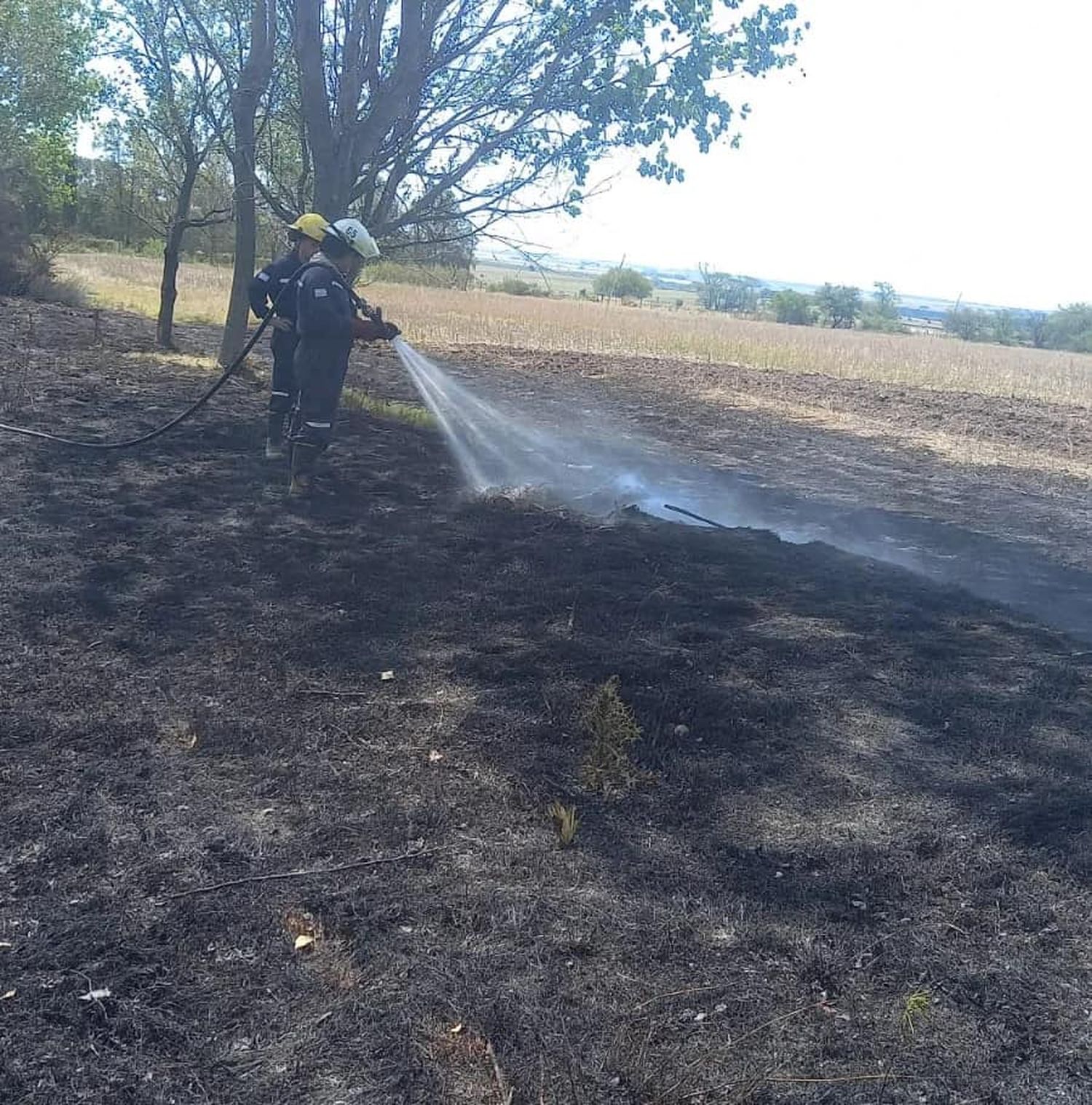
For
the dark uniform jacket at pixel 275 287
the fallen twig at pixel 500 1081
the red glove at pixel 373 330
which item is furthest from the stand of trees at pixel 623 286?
the fallen twig at pixel 500 1081

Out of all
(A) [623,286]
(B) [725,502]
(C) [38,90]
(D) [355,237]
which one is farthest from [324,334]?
(A) [623,286]

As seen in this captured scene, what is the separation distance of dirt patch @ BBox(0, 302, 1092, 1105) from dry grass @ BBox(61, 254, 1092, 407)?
16.2 m

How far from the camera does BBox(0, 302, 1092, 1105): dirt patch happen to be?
2.34 meters

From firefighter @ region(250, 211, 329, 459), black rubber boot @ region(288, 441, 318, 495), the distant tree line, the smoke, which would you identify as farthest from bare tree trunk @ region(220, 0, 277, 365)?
the distant tree line

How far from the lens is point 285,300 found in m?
7.38

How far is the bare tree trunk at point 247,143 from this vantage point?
1138 cm

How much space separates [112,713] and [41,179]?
20.8m

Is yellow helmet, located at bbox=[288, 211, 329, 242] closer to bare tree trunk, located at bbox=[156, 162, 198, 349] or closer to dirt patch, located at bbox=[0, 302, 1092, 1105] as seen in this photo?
dirt patch, located at bbox=[0, 302, 1092, 1105]

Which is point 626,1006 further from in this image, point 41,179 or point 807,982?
point 41,179

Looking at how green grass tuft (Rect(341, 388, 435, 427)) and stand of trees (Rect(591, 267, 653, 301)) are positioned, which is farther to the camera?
stand of trees (Rect(591, 267, 653, 301))

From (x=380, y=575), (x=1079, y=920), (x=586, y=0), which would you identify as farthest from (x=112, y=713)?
(x=586, y=0)

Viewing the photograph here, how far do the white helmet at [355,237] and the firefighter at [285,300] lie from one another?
37 cm

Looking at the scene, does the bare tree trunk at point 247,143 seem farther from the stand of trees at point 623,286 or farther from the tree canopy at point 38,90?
the stand of trees at point 623,286

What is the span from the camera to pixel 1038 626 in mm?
5516
